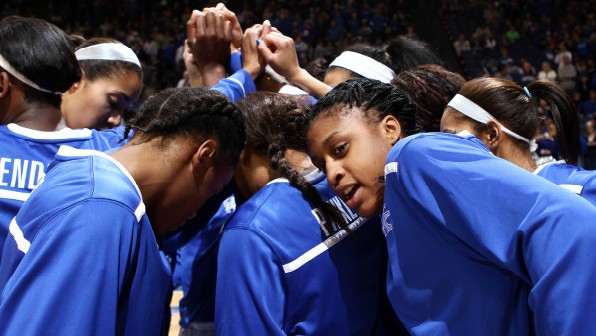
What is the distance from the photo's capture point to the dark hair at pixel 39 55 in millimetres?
2010

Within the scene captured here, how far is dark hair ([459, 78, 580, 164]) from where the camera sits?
82.6 inches

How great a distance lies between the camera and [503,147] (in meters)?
2.17

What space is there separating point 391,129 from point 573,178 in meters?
1.36

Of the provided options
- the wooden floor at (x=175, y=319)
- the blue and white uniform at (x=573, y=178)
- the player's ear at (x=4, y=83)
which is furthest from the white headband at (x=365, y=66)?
the wooden floor at (x=175, y=319)

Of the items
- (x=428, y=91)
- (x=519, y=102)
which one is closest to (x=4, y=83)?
(x=428, y=91)

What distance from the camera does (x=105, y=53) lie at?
113 inches

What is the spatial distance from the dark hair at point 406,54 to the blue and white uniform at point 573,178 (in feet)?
2.22

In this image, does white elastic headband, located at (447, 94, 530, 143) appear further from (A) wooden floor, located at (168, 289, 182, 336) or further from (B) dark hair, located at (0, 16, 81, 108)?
(A) wooden floor, located at (168, 289, 182, 336)

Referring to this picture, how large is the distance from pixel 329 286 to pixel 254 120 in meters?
0.52

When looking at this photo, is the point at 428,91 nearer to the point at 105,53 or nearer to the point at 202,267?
the point at 202,267

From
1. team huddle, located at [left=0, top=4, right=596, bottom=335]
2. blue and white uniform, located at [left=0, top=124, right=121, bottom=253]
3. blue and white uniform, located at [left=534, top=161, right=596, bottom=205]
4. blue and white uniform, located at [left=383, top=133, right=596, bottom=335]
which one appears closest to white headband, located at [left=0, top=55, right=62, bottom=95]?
team huddle, located at [left=0, top=4, right=596, bottom=335]

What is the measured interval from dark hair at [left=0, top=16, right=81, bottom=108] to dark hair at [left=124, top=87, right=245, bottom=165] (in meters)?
0.62

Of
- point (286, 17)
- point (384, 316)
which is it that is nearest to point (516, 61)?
point (286, 17)

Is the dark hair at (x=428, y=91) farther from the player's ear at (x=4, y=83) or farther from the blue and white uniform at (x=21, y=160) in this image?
the player's ear at (x=4, y=83)
